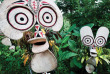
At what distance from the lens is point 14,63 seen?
1.40 m

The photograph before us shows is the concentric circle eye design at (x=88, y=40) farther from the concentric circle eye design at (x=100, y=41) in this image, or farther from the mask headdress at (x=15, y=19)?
the mask headdress at (x=15, y=19)

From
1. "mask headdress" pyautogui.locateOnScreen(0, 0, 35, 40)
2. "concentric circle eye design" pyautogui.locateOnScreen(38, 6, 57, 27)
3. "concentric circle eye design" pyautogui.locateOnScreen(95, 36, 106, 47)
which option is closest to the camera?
"mask headdress" pyautogui.locateOnScreen(0, 0, 35, 40)

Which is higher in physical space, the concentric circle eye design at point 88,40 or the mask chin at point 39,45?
the mask chin at point 39,45

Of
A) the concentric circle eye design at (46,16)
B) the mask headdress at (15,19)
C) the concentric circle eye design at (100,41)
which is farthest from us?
the concentric circle eye design at (100,41)

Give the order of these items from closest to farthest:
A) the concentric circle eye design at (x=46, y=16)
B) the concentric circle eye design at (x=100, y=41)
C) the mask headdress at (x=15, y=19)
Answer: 1. the mask headdress at (x=15, y=19)
2. the concentric circle eye design at (x=46, y=16)
3. the concentric circle eye design at (x=100, y=41)

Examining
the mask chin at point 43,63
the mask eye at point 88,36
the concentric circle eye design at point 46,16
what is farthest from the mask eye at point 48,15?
the mask eye at point 88,36

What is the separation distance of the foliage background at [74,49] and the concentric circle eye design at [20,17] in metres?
0.33

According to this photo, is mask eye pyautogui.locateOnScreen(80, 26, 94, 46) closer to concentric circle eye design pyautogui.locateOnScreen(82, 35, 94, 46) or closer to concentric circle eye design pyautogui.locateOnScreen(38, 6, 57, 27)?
concentric circle eye design pyautogui.locateOnScreen(82, 35, 94, 46)

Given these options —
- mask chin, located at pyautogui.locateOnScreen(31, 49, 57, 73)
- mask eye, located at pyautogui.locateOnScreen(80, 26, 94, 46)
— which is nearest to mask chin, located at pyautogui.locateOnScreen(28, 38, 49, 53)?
mask chin, located at pyautogui.locateOnScreen(31, 49, 57, 73)

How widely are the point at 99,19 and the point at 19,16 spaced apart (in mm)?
2681

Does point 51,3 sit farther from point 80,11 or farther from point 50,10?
point 80,11

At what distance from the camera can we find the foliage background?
4.55 ft

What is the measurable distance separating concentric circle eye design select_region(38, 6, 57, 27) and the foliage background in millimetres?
243

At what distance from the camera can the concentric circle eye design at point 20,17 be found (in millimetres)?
521
